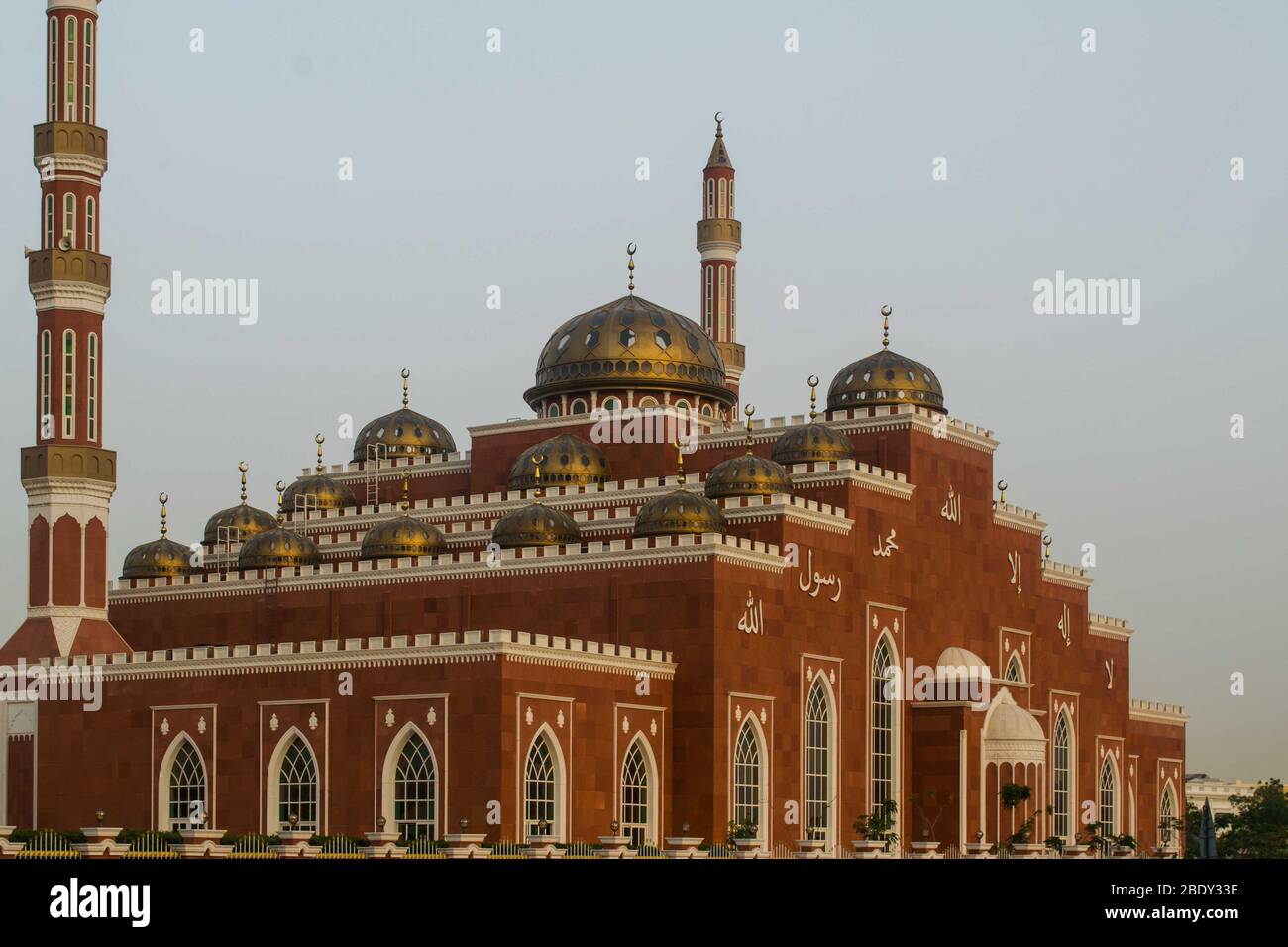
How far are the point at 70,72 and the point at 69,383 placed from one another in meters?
9.64

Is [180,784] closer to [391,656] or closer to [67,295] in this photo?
[391,656]

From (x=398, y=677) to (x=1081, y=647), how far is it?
99.3ft

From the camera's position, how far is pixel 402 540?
70188mm

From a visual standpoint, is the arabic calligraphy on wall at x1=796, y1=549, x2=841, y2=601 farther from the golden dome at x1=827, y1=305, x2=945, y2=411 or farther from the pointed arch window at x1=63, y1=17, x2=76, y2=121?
the pointed arch window at x1=63, y1=17, x2=76, y2=121

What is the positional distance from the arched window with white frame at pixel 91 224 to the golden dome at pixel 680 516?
1913cm

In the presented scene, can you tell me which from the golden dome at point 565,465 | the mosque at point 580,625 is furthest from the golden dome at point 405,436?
the golden dome at point 565,465

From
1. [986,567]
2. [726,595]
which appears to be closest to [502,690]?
[726,595]

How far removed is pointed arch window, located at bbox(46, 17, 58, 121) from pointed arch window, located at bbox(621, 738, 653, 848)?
26805mm

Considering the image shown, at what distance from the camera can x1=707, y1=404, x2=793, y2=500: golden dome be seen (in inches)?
2650

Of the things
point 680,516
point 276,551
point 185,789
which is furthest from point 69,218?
point 680,516

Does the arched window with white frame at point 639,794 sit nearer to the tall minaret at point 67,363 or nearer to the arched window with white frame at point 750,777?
the arched window with white frame at point 750,777

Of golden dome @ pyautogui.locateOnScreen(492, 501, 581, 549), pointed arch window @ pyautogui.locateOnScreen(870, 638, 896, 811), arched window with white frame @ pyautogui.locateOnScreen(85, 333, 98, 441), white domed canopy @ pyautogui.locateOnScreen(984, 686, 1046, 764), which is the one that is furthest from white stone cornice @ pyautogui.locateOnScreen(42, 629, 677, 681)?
white domed canopy @ pyautogui.locateOnScreen(984, 686, 1046, 764)

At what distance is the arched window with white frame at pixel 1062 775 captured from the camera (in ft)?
253

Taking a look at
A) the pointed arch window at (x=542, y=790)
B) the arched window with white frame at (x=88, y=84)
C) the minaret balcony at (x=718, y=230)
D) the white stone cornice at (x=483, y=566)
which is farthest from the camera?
the minaret balcony at (x=718, y=230)
